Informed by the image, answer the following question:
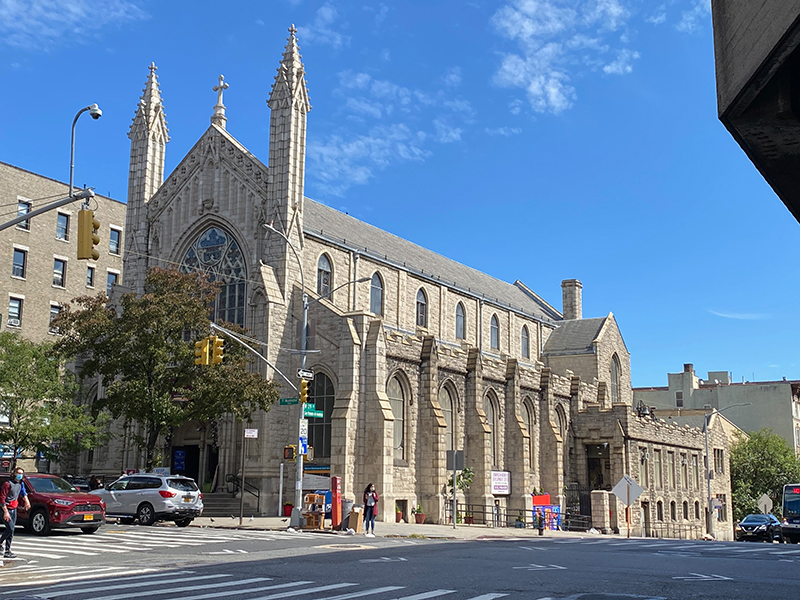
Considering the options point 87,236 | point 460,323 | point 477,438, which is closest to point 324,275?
point 477,438

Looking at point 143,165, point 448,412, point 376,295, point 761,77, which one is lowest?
point 761,77

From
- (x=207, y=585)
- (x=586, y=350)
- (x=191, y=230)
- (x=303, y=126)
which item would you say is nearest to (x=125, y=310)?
(x=191, y=230)

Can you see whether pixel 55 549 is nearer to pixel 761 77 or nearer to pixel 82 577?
pixel 82 577

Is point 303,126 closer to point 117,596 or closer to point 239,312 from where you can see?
point 239,312

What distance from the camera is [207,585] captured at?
12336mm

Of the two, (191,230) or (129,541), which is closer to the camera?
(129,541)

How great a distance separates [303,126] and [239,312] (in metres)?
9.02

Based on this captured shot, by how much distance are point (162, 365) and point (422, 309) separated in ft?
62.9

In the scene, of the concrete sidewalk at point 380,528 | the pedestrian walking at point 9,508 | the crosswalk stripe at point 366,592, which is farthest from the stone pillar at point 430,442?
the crosswalk stripe at point 366,592

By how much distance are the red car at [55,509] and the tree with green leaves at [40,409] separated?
50.3 feet

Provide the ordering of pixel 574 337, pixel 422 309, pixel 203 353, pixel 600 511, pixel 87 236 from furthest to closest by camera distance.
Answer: pixel 574 337 < pixel 422 309 < pixel 600 511 < pixel 203 353 < pixel 87 236

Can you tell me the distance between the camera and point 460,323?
170ft

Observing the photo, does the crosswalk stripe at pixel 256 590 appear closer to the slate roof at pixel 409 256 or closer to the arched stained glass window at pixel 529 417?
the slate roof at pixel 409 256

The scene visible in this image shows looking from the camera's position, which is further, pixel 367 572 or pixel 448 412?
pixel 448 412
